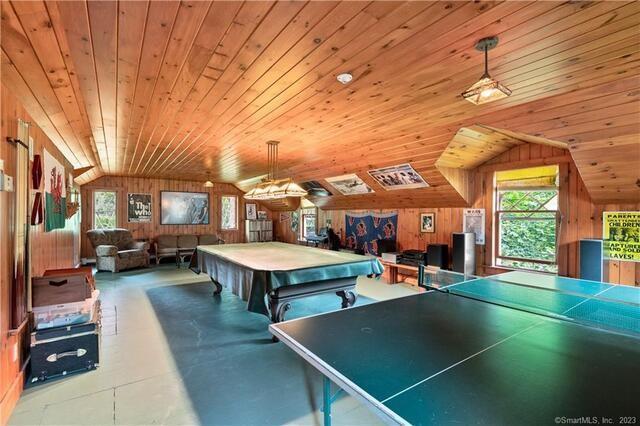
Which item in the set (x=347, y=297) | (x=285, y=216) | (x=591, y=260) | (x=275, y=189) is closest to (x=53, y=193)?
(x=275, y=189)

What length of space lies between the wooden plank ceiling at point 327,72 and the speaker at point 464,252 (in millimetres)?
1466

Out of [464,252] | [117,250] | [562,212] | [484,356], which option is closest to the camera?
[484,356]

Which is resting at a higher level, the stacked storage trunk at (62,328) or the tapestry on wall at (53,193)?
the tapestry on wall at (53,193)

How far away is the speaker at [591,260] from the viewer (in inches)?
→ 143

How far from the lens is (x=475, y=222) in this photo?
201 inches

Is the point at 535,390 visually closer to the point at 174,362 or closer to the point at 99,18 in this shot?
the point at 99,18

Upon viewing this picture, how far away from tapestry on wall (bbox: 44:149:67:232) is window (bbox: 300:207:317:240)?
5661mm

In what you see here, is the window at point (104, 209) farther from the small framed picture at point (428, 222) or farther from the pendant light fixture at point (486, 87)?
the pendant light fixture at point (486, 87)

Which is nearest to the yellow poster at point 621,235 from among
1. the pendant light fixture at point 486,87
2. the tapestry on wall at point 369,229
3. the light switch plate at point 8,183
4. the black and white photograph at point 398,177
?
the black and white photograph at point 398,177

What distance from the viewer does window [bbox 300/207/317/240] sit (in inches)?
351

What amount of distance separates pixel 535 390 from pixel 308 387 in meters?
1.75

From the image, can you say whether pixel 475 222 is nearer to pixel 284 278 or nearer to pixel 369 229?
pixel 369 229

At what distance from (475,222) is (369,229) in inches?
97.9

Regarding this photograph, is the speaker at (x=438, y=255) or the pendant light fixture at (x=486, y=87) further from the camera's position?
the speaker at (x=438, y=255)
